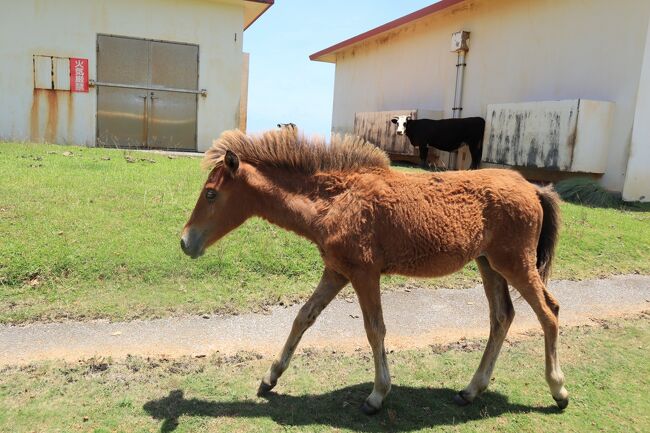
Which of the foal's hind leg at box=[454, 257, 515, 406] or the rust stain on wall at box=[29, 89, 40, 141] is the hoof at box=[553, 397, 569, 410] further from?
the rust stain on wall at box=[29, 89, 40, 141]

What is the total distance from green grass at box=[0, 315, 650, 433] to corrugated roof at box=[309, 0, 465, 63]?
541 inches

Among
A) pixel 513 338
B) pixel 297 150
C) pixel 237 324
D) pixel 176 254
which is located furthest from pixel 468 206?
pixel 176 254

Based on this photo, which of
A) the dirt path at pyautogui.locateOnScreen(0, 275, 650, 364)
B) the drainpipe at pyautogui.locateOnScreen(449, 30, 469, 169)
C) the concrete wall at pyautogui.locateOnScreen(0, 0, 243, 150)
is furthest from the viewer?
the drainpipe at pyautogui.locateOnScreen(449, 30, 469, 169)

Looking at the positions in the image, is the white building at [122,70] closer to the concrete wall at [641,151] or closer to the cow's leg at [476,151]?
the cow's leg at [476,151]

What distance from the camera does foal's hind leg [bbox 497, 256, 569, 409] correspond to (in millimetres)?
3639

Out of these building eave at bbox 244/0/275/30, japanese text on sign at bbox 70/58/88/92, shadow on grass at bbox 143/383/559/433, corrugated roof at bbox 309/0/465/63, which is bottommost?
shadow on grass at bbox 143/383/559/433

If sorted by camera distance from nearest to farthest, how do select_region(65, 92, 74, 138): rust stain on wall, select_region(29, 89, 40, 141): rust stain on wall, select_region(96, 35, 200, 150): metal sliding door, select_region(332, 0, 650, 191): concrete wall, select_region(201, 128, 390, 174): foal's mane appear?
select_region(201, 128, 390, 174): foal's mane → select_region(332, 0, 650, 191): concrete wall → select_region(29, 89, 40, 141): rust stain on wall → select_region(65, 92, 74, 138): rust stain on wall → select_region(96, 35, 200, 150): metal sliding door

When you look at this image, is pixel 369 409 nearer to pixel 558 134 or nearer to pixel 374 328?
pixel 374 328

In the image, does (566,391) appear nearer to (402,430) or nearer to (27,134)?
(402,430)

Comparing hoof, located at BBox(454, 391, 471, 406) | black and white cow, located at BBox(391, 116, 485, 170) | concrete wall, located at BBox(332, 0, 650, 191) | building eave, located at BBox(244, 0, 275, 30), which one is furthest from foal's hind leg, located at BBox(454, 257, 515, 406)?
building eave, located at BBox(244, 0, 275, 30)

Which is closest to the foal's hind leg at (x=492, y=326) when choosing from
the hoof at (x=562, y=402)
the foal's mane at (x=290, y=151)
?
the hoof at (x=562, y=402)

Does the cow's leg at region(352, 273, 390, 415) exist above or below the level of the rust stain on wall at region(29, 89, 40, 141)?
below

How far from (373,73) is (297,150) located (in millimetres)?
18961

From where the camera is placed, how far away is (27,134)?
44.4 feet
